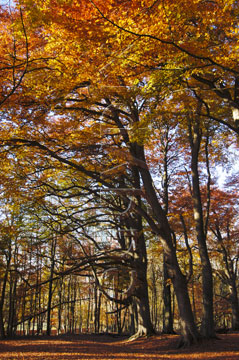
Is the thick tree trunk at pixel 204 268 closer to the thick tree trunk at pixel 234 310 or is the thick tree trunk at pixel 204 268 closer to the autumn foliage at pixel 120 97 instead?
the autumn foliage at pixel 120 97

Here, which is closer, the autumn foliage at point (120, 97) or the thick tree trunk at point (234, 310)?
the autumn foliage at point (120, 97)

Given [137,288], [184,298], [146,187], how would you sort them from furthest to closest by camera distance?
[137,288] → [146,187] → [184,298]

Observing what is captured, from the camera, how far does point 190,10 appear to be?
5.25m

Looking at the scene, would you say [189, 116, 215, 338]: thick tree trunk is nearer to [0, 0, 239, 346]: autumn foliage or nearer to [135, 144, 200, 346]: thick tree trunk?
[0, 0, 239, 346]: autumn foliage

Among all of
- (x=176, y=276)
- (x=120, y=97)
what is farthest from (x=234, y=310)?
(x=120, y=97)

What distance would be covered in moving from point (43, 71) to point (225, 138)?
6770 millimetres

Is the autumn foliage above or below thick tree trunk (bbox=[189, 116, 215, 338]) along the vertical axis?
above

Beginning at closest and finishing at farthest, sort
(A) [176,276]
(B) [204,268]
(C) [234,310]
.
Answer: (A) [176,276] → (B) [204,268] → (C) [234,310]

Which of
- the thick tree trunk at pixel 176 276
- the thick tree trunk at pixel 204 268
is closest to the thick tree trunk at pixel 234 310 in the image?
the thick tree trunk at pixel 204 268

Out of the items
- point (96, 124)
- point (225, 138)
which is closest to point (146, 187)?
point (96, 124)

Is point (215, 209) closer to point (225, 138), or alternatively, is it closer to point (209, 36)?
point (225, 138)

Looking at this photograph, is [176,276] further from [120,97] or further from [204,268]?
[120,97]

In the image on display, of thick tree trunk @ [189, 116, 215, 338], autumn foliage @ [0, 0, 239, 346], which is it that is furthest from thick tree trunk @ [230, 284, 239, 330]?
thick tree trunk @ [189, 116, 215, 338]

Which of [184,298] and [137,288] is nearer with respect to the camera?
[184,298]
